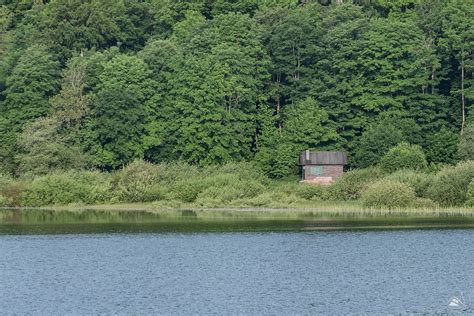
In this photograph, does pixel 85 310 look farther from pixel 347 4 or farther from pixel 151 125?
pixel 347 4

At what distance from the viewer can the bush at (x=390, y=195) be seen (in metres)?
91.6

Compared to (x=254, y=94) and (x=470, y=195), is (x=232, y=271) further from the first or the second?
(x=254, y=94)

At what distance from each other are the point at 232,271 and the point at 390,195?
30.6 m

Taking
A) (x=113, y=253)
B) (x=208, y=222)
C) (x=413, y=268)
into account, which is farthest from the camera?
(x=208, y=222)

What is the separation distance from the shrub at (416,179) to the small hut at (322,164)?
1687 centimetres

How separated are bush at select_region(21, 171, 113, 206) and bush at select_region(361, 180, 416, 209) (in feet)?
73.6

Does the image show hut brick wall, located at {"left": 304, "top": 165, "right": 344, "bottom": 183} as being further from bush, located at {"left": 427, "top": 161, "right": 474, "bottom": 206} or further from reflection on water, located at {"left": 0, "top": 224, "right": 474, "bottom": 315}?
reflection on water, located at {"left": 0, "top": 224, "right": 474, "bottom": 315}

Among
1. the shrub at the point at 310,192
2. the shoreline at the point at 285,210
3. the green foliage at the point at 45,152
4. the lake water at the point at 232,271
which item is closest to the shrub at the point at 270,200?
the shoreline at the point at 285,210

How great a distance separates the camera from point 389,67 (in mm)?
118125

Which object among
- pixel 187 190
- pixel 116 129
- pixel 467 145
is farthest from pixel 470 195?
pixel 116 129

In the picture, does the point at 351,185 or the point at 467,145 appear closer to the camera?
the point at 351,185

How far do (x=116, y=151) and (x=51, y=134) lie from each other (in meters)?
6.13

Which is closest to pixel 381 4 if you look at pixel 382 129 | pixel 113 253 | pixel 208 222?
pixel 382 129

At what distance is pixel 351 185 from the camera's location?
325 ft
